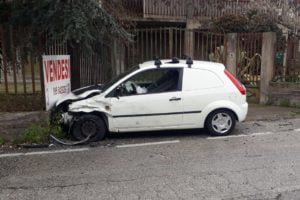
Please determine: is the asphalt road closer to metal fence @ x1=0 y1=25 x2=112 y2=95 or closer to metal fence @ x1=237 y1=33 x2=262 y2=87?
metal fence @ x1=0 y1=25 x2=112 y2=95

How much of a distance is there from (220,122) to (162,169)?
7.19ft

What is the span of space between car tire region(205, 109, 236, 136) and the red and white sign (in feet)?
10.0

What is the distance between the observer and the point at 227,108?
665 centimetres

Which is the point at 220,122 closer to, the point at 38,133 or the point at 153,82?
the point at 153,82

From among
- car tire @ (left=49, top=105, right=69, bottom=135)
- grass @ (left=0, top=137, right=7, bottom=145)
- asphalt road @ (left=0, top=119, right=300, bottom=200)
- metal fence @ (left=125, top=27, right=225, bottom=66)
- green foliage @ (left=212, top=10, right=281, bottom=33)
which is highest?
green foliage @ (left=212, top=10, right=281, bottom=33)

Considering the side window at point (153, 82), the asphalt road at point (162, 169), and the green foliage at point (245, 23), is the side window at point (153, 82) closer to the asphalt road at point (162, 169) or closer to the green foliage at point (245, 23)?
the asphalt road at point (162, 169)

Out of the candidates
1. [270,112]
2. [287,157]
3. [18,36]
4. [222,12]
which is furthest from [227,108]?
[222,12]

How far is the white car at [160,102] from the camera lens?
636cm

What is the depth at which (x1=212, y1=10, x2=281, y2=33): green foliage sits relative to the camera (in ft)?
43.2

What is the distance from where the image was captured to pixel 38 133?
6.38m

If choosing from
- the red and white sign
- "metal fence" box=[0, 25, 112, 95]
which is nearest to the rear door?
the red and white sign

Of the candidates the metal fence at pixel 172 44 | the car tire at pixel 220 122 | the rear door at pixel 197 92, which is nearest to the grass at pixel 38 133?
the rear door at pixel 197 92

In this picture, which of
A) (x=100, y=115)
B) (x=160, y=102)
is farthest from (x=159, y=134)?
(x=100, y=115)

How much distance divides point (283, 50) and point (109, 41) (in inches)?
201
